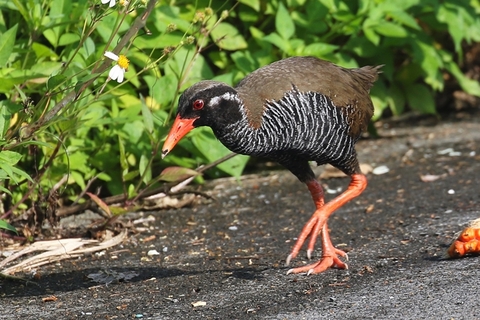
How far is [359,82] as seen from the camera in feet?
20.1

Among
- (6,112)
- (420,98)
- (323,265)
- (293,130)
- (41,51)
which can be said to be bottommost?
(323,265)

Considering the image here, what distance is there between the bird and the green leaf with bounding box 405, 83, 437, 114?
366 cm

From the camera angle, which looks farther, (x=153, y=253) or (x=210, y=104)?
(x=153, y=253)

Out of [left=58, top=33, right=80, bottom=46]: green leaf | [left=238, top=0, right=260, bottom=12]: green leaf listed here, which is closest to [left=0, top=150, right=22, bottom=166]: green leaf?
[left=58, top=33, right=80, bottom=46]: green leaf

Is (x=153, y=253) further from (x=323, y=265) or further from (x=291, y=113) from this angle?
(x=291, y=113)

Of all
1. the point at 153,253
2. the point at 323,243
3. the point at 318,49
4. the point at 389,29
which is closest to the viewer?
the point at 323,243

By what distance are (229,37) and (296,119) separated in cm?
261

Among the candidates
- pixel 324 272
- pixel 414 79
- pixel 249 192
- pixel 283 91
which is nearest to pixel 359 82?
pixel 283 91

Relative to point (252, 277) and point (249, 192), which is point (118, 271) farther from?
point (249, 192)

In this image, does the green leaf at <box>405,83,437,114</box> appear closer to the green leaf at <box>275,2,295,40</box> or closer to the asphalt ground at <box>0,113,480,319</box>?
the asphalt ground at <box>0,113,480,319</box>

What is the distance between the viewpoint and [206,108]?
518 cm

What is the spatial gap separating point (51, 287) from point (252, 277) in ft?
4.16

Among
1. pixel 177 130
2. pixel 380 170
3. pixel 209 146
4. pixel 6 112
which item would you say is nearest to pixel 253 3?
pixel 209 146

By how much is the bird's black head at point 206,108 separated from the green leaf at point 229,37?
2.55 meters
